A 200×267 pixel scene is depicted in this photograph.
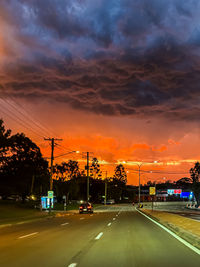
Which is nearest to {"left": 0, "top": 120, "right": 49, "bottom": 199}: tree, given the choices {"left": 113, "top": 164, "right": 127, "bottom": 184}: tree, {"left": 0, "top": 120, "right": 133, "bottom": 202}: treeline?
{"left": 0, "top": 120, "right": 133, "bottom": 202}: treeline

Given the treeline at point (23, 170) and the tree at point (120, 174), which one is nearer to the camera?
the treeline at point (23, 170)

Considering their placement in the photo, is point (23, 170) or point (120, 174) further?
point (120, 174)

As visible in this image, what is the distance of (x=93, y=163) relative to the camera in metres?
132

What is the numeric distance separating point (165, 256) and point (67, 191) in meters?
87.2

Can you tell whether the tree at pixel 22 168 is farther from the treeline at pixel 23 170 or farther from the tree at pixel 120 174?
the tree at pixel 120 174

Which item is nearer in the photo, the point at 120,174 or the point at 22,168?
the point at 22,168

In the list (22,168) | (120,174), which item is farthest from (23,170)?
(120,174)

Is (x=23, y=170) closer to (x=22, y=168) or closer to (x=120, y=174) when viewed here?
(x=22, y=168)

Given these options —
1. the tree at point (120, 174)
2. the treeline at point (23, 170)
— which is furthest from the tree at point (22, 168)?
the tree at point (120, 174)

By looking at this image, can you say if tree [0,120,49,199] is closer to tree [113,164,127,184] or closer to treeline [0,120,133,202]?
treeline [0,120,133,202]

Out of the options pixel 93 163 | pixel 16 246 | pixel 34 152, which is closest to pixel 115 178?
pixel 93 163

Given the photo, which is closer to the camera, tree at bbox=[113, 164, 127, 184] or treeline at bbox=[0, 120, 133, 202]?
treeline at bbox=[0, 120, 133, 202]

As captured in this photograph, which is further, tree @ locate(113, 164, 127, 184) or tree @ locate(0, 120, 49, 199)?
tree @ locate(113, 164, 127, 184)

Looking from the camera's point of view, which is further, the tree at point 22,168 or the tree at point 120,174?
the tree at point 120,174
